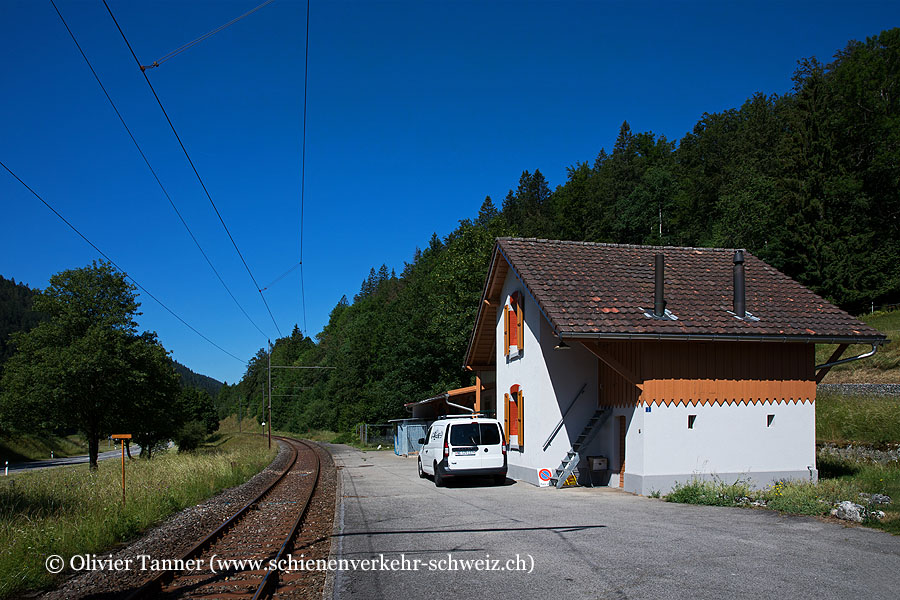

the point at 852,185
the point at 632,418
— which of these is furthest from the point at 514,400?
the point at 852,185

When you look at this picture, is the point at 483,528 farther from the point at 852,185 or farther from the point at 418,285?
the point at 418,285

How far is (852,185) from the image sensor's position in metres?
45.1

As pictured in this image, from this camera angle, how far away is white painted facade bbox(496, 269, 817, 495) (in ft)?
48.2

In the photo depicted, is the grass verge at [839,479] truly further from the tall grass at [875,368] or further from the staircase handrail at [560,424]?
the tall grass at [875,368]

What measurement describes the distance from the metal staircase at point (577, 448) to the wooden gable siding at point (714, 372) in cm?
71

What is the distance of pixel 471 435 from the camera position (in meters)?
17.7

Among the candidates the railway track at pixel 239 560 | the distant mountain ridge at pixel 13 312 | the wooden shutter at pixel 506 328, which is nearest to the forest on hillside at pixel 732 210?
the wooden shutter at pixel 506 328

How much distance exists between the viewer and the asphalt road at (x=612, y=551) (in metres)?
6.93

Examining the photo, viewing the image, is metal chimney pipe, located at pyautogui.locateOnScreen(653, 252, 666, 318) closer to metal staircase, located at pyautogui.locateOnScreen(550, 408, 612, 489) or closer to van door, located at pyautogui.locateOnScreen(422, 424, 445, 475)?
metal staircase, located at pyautogui.locateOnScreen(550, 408, 612, 489)

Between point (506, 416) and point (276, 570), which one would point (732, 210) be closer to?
point (506, 416)

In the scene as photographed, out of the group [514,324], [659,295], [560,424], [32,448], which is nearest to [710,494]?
[560,424]

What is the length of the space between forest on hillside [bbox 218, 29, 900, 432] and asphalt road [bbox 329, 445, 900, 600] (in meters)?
32.3

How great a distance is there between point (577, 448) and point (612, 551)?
817 centimetres

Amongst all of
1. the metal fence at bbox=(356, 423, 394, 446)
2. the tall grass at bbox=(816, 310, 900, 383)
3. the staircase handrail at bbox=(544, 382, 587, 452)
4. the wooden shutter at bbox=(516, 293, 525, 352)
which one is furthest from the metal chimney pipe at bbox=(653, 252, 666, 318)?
the metal fence at bbox=(356, 423, 394, 446)
